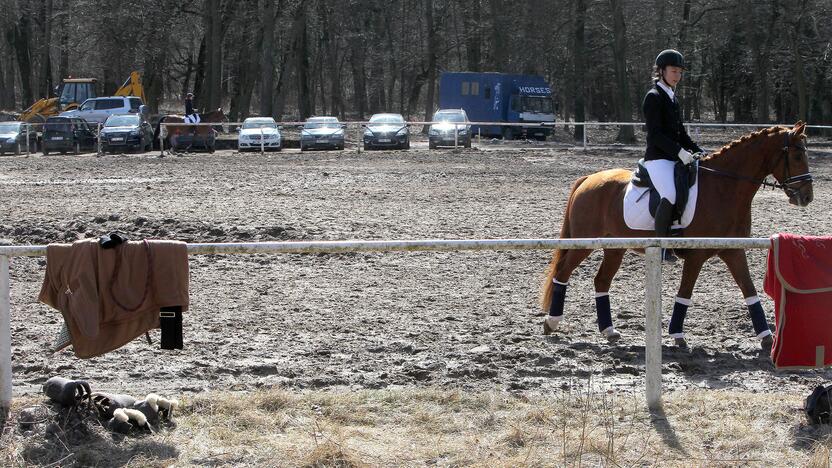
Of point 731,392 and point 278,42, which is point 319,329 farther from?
point 278,42

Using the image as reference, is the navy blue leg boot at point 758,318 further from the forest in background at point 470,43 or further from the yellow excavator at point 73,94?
the yellow excavator at point 73,94

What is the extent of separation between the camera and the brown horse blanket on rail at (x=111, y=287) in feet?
17.3

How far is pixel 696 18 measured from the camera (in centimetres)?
4975

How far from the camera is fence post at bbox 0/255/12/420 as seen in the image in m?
5.27

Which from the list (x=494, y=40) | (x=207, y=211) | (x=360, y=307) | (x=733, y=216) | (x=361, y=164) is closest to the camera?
(x=733, y=216)

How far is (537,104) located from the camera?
47656 mm

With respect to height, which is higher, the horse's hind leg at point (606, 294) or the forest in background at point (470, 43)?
the forest in background at point (470, 43)

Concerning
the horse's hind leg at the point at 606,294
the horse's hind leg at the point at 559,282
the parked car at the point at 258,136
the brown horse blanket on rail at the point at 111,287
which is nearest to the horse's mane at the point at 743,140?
the horse's hind leg at the point at 606,294

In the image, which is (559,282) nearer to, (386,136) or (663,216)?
(663,216)

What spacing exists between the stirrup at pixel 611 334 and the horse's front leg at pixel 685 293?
1.48 feet

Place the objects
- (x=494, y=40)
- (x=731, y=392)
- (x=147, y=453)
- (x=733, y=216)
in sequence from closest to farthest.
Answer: (x=147, y=453), (x=731, y=392), (x=733, y=216), (x=494, y=40)

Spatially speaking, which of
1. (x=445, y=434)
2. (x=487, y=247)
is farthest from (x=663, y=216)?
(x=445, y=434)

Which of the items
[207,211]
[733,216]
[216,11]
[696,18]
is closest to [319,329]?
[733,216]

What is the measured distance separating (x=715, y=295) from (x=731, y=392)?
3.65m
